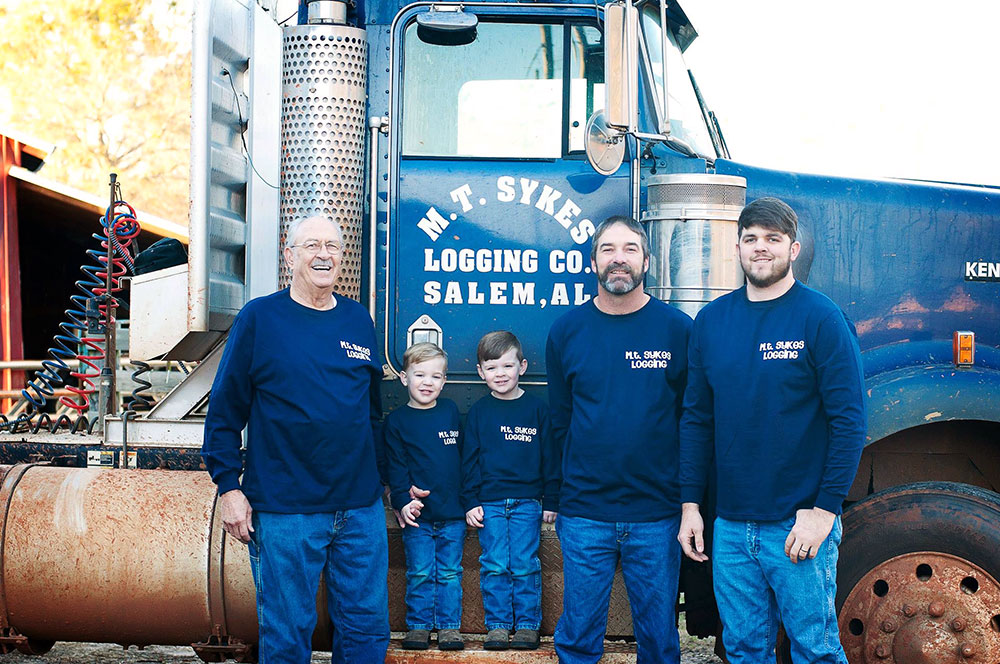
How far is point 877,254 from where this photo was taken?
4.48 meters

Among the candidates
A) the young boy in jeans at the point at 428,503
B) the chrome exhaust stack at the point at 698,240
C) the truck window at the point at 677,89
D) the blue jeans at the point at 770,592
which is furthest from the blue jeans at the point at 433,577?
the truck window at the point at 677,89

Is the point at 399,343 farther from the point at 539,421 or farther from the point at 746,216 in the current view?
the point at 746,216

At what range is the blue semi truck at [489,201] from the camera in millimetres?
4188

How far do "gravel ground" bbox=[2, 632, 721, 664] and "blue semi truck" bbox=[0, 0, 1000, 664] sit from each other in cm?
168

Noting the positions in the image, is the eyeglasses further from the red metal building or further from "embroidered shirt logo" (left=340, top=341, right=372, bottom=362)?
the red metal building

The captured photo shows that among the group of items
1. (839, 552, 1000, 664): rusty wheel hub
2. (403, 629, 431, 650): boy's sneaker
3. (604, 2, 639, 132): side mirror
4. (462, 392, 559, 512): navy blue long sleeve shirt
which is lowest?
(403, 629, 431, 650): boy's sneaker

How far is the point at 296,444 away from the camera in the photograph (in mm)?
3613

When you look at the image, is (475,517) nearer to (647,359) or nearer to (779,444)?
(647,359)

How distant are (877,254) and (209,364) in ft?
10.00

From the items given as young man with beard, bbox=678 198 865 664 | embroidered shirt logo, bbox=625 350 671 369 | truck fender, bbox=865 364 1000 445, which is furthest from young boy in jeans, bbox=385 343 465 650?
truck fender, bbox=865 364 1000 445

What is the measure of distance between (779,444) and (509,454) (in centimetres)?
115

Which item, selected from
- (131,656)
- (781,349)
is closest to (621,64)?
(781,349)

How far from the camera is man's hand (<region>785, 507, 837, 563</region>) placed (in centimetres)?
324

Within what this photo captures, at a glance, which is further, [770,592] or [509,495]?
[509,495]
